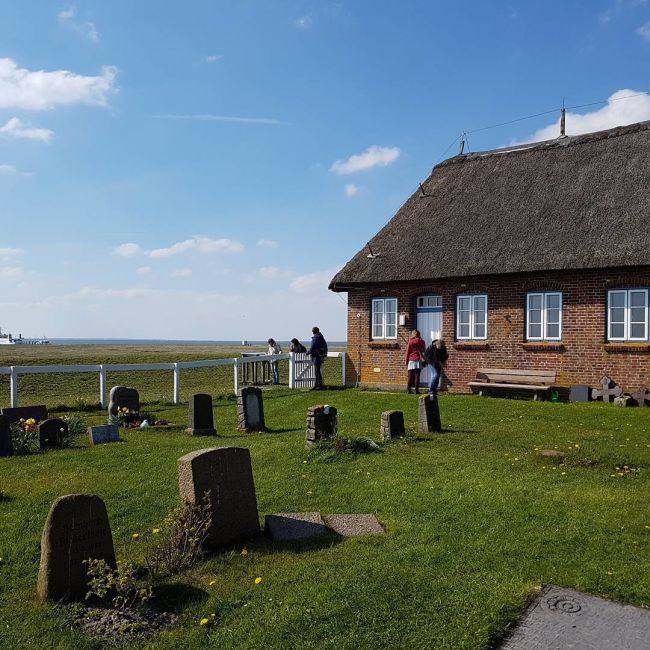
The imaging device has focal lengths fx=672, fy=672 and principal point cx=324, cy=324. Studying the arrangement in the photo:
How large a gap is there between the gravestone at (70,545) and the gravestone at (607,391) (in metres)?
14.6

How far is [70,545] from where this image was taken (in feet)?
17.3

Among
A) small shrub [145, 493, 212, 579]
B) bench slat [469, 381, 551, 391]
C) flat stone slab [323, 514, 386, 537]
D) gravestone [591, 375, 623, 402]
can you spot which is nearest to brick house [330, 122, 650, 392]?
gravestone [591, 375, 623, 402]

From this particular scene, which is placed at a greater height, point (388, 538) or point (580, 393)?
point (580, 393)

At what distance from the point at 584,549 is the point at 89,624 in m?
4.24

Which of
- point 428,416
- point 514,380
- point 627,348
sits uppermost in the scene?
point 627,348

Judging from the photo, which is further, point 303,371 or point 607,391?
point 303,371

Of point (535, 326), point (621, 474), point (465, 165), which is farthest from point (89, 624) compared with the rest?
point (465, 165)

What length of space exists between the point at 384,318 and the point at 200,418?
30.7 ft

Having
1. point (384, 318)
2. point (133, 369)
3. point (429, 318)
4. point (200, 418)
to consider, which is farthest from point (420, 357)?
point (133, 369)

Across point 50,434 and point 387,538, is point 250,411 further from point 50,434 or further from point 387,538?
point 387,538

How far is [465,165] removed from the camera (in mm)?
24062

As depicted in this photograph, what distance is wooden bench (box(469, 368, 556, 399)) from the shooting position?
18031 mm

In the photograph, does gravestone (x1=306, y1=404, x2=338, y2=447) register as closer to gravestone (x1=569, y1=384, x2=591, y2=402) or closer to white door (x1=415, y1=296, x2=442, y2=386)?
gravestone (x1=569, y1=384, x2=591, y2=402)

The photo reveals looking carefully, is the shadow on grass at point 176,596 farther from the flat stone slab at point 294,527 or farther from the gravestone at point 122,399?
the gravestone at point 122,399
